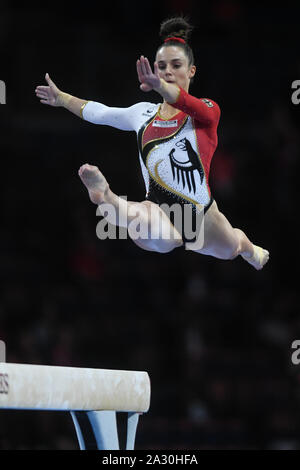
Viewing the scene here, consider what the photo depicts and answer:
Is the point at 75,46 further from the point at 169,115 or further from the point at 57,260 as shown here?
the point at 169,115

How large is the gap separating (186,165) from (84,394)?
1.53 m

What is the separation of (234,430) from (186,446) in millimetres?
508

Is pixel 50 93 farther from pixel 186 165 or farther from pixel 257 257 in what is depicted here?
pixel 257 257

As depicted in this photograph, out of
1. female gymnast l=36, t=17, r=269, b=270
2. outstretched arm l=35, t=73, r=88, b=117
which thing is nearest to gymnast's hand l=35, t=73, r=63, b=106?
outstretched arm l=35, t=73, r=88, b=117

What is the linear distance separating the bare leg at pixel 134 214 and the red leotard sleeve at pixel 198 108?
59 centimetres

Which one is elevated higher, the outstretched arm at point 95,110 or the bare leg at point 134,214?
the outstretched arm at point 95,110

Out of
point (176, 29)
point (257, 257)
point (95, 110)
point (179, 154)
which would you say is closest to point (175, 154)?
point (179, 154)

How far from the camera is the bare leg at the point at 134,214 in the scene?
3746 millimetres

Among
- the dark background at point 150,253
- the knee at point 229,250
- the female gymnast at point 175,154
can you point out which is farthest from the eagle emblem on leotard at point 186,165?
the dark background at point 150,253

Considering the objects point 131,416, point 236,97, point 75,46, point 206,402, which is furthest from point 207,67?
point 131,416

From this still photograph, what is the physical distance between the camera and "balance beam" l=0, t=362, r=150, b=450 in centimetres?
321

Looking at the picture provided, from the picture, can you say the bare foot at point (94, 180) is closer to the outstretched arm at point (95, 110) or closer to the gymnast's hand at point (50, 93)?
the outstretched arm at point (95, 110)

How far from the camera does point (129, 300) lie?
27.1 ft

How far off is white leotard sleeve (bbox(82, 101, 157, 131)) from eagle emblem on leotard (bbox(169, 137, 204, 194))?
0.36m
